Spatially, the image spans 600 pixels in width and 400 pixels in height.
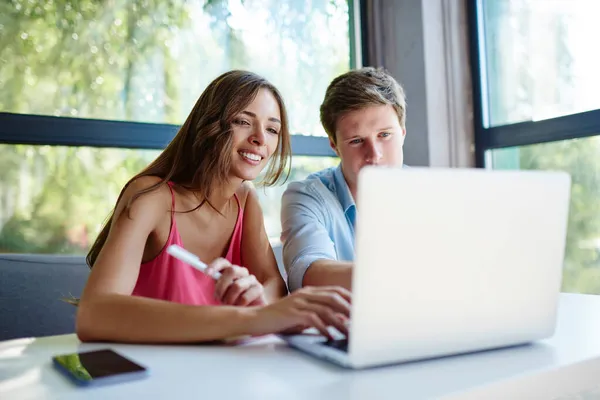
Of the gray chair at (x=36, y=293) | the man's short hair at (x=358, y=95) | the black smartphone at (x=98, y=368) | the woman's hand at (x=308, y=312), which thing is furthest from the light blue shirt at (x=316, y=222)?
the gray chair at (x=36, y=293)

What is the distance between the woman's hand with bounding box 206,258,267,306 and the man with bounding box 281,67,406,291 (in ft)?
1.37

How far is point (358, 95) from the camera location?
1.44 metres

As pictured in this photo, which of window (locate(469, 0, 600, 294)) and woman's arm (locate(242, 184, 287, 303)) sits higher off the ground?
window (locate(469, 0, 600, 294))

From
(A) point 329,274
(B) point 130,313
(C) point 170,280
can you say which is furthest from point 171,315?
(C) point 170,280

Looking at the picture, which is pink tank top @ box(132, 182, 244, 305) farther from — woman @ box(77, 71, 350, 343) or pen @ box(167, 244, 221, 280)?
pen @ box(167, 244, 221, 280)

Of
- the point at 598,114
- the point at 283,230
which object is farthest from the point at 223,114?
the point at 598,114

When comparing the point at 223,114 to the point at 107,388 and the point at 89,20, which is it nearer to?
the point at 107,388

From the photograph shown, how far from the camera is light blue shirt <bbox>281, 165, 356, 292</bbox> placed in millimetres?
1205

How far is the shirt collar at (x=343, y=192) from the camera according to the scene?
1.50m

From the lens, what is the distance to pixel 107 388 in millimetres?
576

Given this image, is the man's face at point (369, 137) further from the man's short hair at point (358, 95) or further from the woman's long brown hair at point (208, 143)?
the woman's long brown hair at point (208, 143)

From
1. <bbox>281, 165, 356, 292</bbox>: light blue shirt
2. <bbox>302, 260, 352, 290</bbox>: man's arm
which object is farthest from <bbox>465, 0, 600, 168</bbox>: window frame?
<bbox>302, 260, 352, 290</bbox>: man's arm

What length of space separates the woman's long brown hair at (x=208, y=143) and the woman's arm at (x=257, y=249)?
0.48 feet

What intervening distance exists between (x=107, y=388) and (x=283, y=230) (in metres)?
0.81
